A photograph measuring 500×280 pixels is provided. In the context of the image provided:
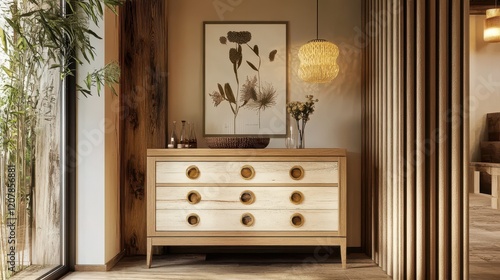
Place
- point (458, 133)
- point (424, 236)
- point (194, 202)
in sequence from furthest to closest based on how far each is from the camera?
point (194, 202) < point (424, 236) < point (458, 133)

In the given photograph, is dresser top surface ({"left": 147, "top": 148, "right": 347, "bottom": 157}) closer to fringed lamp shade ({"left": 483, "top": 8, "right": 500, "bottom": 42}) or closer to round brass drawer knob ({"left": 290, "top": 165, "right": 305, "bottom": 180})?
round brass drawer knob ({"left": 290, "top": 165, "right": 305, "bottom": 180})

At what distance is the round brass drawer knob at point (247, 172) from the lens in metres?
2.79

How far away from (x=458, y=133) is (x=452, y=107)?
0.46ft

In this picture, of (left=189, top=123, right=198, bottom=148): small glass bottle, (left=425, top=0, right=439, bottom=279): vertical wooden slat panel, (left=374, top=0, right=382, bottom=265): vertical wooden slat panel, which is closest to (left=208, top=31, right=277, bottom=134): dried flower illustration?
(left=189, top=123, right=198, bottom=148): small glass bottle

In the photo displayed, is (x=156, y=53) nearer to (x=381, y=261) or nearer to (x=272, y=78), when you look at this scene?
(x=272, y=78)

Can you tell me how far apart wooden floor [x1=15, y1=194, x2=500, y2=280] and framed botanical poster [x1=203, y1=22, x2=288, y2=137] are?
101 centimetres

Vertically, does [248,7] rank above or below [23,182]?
above

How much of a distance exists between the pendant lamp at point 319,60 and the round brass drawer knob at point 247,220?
3.80 feet

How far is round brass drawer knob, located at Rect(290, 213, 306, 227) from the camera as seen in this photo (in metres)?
2.78

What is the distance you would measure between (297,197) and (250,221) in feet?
1.22

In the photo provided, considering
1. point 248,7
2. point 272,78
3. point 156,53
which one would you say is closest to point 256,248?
point 272,78

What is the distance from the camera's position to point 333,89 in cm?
334

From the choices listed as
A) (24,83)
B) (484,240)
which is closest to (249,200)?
(24,83)

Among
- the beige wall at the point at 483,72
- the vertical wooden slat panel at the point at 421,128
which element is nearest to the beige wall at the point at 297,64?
the vertical wooden slat panel at the point at 421,128
